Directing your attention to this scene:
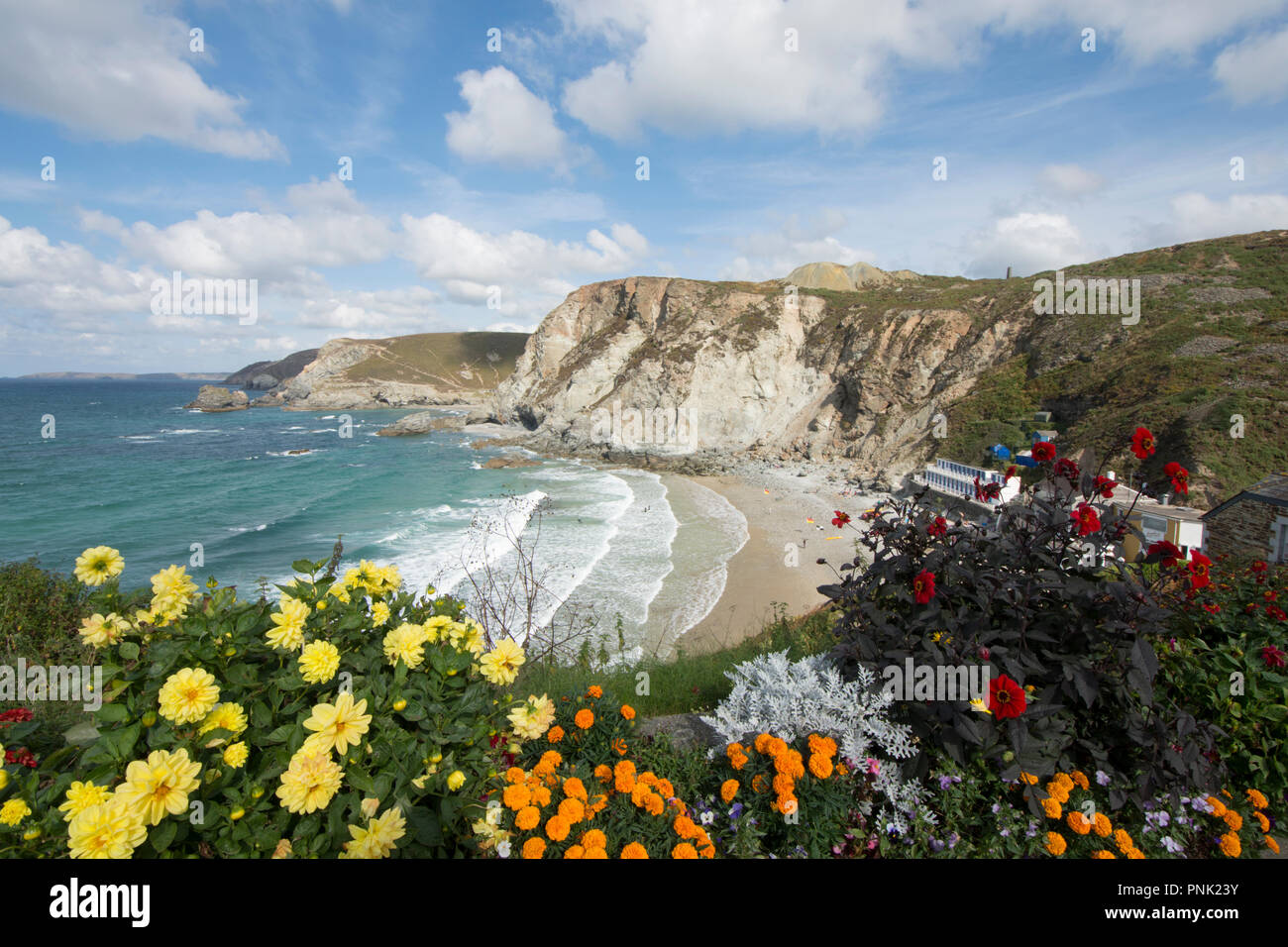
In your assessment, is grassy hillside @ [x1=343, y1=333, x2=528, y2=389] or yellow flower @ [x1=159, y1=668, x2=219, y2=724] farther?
grassy hillside @ [x1=343, y1=333, x2=528, y2=389]

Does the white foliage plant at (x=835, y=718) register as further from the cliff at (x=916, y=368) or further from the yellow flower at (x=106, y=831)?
the cliff at (x=916, y=368)

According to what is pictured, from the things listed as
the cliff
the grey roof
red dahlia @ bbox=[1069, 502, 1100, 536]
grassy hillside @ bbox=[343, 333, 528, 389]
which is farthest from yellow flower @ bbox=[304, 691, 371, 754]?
grassy hillside @ bbox=[343, 333, 528, 389]

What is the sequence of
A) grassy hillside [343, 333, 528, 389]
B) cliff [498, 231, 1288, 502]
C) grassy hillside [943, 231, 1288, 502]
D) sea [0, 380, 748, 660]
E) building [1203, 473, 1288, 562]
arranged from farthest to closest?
grassy hillside [343, 333, 528, 389] → cliff [498, 231, 1288, 502] → grassy hillside [943, 231, 1288, 502] → sea [0, 380, 748, 660] → building [1203, 473, 1288, 562]

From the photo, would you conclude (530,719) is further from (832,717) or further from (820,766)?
(832,717)

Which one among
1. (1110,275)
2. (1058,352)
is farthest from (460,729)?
(1110,275)

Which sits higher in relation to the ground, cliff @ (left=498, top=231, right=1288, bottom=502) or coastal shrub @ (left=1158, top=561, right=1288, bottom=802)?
cliff @ (left=498, top=231, right=1288, bottom=502)

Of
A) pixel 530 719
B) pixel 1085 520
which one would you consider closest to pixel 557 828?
pixel 530 719

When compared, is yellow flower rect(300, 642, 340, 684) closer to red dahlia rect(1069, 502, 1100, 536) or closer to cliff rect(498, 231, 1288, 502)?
red dahlia rect(1069, 502, 1100, 536)
